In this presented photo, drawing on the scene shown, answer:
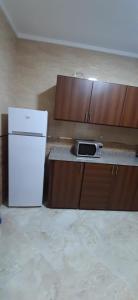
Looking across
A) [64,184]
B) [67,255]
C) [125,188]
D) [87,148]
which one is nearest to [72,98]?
[87,148]

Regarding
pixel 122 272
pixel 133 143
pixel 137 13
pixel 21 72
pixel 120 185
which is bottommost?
pixel 122 272

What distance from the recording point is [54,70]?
266cm

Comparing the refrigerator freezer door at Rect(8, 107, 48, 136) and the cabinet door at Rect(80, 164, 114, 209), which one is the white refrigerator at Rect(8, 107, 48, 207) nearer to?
the refrigerator freezer door at Rect(8, 107, 48, 136)

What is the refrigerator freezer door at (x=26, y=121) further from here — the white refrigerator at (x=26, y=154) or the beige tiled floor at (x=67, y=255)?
the beige tiled floor at (x=67, y=255)

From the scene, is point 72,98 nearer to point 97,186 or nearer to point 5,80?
point 5,80

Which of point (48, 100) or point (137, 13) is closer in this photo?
point (137, 13)

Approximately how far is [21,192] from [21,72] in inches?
74.3

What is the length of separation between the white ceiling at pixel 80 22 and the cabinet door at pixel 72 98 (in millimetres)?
631

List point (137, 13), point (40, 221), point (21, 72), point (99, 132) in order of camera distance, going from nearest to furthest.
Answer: point (137, 13) < point (40, 221) < point (21, 72) < point (99, 132)

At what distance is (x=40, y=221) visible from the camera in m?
2.25

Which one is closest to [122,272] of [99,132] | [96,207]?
[96,207]

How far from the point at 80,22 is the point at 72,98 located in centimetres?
91

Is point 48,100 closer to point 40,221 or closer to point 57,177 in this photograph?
point 57,177

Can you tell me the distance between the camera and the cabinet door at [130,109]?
2447 millimetres
